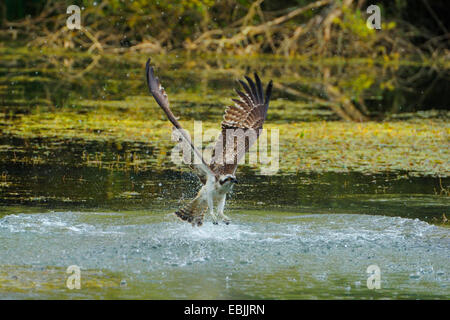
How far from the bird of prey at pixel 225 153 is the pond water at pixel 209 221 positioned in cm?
20

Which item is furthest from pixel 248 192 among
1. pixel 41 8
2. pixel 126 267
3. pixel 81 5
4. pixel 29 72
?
pixel 41 8

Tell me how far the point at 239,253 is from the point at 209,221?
1335 millimetres

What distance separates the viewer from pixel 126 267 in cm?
581

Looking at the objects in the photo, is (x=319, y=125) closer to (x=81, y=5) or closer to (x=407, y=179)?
(x=407, y=179)

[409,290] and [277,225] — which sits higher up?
[277,225]

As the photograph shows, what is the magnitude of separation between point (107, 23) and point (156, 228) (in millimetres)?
15221

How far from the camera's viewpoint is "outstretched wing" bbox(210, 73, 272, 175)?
274 inches

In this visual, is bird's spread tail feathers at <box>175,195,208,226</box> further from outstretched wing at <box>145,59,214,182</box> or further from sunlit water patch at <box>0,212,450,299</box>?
outstretched wing at <box>145,59,214,182</box>

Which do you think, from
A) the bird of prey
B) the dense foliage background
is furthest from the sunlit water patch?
the dense foliage background

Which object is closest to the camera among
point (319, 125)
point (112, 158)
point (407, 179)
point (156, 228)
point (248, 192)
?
point (156, 228)

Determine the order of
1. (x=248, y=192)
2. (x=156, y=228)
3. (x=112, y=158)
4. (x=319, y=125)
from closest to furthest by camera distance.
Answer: (x=156, y=228), (x=248, y=192), (x=112, y=158), (x=319, y=125)

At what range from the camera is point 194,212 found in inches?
274

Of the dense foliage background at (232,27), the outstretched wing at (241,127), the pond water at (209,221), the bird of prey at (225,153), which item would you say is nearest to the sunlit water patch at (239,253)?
the pond water at (209,221)

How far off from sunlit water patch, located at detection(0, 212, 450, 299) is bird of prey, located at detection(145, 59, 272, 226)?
0.64ft
